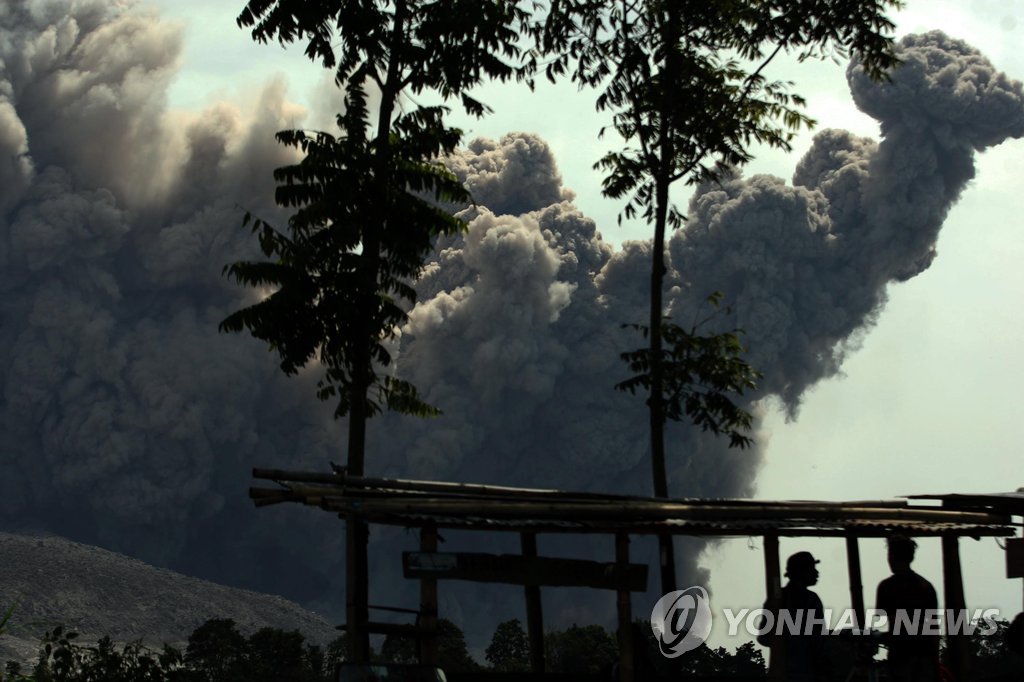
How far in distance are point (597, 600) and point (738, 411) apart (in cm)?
17058

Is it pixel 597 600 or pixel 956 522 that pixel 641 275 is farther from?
pixel 956 522

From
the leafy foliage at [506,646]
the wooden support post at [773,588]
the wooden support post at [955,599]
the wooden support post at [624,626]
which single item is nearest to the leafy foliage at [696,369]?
the wooden support post at [955,599]

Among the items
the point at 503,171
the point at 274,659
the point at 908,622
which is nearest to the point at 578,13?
the point at 908,622

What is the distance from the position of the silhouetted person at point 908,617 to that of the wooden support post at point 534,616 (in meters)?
4.78

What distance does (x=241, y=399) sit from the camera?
126 metres

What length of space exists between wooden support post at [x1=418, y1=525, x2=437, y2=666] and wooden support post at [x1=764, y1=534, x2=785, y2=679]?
336cm

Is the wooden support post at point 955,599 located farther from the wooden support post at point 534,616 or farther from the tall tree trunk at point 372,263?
the tall tree trunk at point 372,263

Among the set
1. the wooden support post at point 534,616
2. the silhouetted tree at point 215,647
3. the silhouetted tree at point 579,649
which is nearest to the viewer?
the wooden support post at point 534,616
